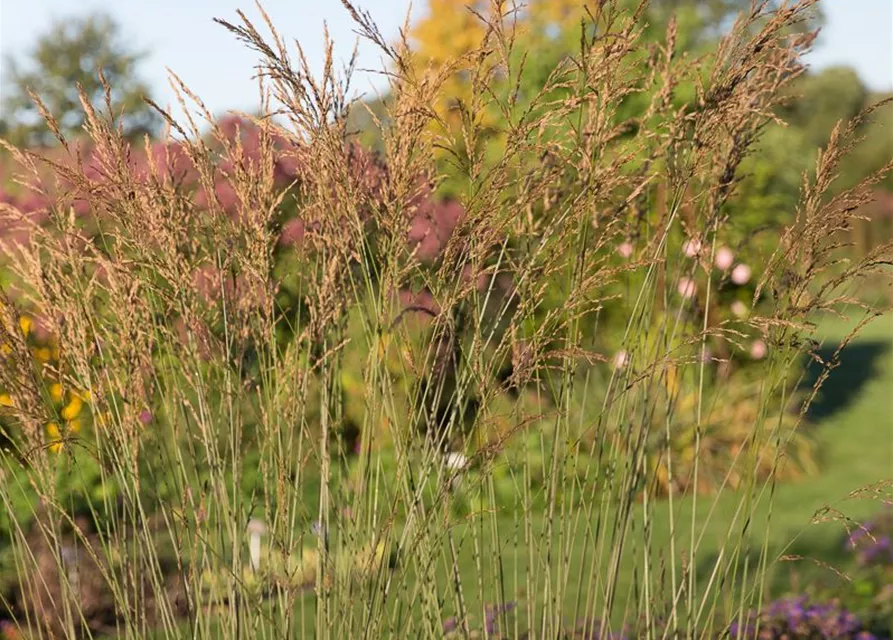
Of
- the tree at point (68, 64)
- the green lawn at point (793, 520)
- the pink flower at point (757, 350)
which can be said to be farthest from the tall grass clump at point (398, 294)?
the tree at point (68, 64)

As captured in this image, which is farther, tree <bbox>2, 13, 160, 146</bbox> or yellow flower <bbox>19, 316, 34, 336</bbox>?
tree <bbox>2, 13, 160, 146</bbox>

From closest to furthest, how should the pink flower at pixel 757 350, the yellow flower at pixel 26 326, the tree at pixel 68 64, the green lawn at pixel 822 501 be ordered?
the yellow flower at pixel 26 326, the green lawn at pixel 822 501, the pink flower at pixel 757 350, the tree at pixel 68 64

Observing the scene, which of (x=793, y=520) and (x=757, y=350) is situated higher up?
(x=757, y=350)

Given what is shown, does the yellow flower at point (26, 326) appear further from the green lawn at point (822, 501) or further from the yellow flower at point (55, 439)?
the green lawn at point (822, 501)

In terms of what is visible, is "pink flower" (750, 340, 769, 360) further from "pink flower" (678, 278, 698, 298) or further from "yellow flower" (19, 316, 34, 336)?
"pink flower" (678, 278, 698, 298)

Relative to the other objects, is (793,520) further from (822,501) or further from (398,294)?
(398,294)

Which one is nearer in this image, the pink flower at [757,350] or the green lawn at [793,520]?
the green lawn at [793,520]

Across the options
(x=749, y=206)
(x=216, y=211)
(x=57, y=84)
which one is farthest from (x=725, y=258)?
(x=57, y=84)

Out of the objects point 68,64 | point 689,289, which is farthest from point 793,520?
point 68,64

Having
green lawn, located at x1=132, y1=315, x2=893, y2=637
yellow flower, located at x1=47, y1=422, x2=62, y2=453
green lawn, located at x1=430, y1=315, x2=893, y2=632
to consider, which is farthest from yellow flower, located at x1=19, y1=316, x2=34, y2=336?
green lawn, located at x1=430, y1=315, x2=893, y2=632

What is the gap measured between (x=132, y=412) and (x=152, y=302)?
280mm

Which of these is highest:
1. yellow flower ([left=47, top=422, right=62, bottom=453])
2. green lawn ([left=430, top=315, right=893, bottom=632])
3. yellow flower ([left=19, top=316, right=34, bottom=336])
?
yellow flower ([left=19, top=316, right=34, bottom=336])

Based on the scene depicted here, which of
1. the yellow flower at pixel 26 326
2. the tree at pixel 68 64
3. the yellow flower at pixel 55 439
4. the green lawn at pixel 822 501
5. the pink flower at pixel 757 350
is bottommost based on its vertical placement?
the green lawn at pixel 822 501

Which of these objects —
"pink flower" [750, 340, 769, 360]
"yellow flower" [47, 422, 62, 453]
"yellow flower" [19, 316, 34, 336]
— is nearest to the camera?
"yellow flower" [47, 422, 62, 453]
